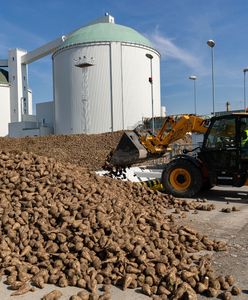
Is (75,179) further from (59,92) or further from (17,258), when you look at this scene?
(59,92)

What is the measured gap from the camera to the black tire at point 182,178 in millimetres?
10719

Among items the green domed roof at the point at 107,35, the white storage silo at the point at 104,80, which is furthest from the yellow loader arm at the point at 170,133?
the green domed roof at the point at 107,35

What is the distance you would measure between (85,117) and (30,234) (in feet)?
123

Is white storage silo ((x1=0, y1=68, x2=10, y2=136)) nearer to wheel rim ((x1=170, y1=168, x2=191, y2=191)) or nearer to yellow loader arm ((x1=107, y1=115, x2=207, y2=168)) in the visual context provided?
yellow loader arm ((x1=107, y1=115, x2=207, y2=168))

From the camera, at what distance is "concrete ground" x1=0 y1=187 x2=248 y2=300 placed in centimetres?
452

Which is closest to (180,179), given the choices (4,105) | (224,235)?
(224,235)

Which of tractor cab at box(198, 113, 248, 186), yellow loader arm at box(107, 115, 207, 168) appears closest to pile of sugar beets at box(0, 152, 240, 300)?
tractor cab at box(198, 113, 248, 186)

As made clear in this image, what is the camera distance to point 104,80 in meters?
42.2

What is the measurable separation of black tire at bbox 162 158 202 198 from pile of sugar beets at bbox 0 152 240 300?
142 inches

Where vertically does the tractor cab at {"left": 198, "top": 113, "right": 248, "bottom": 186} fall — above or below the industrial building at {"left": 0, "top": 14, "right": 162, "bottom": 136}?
below

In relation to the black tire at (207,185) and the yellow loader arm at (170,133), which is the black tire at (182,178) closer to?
the black tire at (207,185)

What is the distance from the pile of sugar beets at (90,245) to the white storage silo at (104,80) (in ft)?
115

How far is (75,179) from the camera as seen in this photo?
24.2 ft

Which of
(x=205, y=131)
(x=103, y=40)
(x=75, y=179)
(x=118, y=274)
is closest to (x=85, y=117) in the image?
(x=103, y=40)
